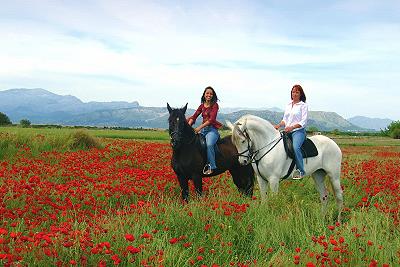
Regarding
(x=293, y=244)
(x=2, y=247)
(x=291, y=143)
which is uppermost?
(x=291, y=143)

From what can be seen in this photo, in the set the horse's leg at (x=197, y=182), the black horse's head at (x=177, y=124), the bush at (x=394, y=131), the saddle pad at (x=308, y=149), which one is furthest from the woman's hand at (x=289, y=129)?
the bush at (x=394, y=131)

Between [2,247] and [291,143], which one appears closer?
[2,247]

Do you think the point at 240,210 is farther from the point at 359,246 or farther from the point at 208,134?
the point at 208,134

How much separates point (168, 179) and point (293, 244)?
18.7 ft

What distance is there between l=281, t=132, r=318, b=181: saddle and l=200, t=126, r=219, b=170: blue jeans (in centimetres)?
169

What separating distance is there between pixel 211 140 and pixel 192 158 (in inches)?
27.7

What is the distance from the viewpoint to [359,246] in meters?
5.18

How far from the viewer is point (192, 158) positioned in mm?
9031

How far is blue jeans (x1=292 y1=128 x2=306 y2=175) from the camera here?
8875 mm

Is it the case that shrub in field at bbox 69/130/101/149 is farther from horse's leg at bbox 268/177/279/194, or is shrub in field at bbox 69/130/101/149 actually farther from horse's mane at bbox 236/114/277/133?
horse's leg at bbox 268/177/279/194

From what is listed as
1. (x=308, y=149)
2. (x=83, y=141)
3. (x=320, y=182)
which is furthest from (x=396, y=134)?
(x=308, y=149)

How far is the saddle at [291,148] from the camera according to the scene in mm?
9039

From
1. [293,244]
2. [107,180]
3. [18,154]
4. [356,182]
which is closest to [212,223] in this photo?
[293,244]

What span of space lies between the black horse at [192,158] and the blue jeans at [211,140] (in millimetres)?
179
